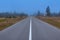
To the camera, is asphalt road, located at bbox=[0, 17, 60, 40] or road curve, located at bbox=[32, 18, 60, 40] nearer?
asphalt road, located at bbox=[0, 17, 60, 40]

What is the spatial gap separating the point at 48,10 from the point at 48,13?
10.3 ft

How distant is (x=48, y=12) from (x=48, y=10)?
262 centimetres

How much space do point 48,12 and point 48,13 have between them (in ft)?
2.95

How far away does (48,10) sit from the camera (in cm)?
18450

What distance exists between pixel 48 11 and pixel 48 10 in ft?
7.30

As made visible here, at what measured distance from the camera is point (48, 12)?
18262 centimetres

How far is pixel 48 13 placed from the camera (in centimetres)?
18288

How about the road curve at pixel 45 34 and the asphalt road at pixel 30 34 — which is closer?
the asphalt road at pixel 30 34

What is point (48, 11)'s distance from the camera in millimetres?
182500
